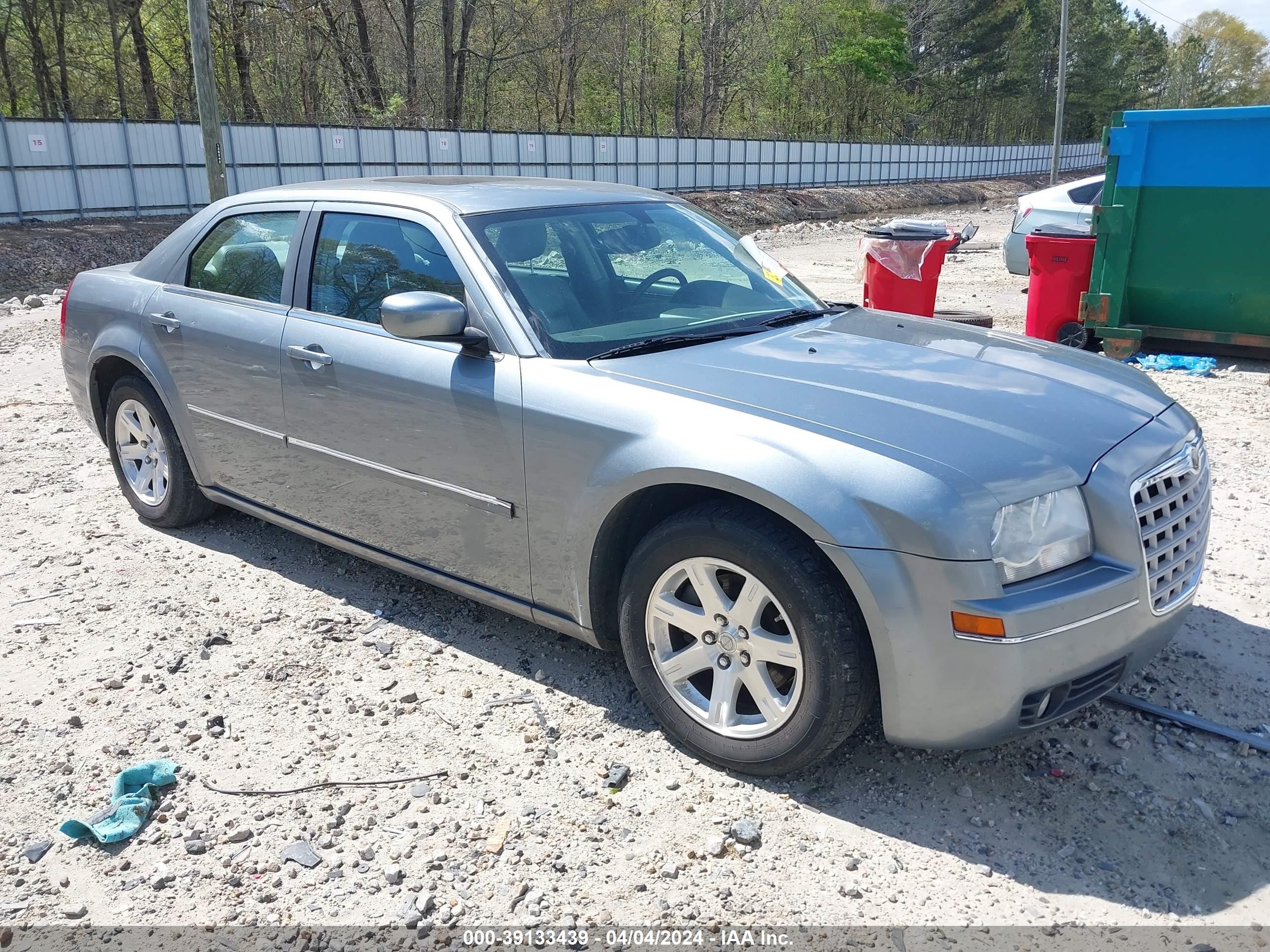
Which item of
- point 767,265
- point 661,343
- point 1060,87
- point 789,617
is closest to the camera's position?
point 789,617

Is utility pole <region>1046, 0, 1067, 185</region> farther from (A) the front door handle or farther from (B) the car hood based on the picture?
(A) the front door handle

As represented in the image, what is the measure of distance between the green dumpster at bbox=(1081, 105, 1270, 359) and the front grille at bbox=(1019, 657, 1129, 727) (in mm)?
6791

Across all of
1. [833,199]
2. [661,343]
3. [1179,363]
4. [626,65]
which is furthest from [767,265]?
[626,65]

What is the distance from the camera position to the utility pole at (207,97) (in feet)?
51.5

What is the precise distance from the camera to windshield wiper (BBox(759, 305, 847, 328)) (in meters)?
3.97

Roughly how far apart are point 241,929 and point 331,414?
6.56 ft

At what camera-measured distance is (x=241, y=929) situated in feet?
8.68

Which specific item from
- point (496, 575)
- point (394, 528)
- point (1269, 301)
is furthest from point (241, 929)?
point (1269, 301)

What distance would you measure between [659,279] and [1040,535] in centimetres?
185

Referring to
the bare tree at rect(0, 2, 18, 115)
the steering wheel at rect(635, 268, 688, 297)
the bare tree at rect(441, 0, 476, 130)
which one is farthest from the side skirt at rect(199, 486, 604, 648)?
the bare tree at rect(441, 0, 476, 130)

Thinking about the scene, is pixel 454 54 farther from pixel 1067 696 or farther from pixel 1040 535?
pixel 1067 696

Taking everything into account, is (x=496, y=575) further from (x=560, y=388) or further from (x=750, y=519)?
(x=750, y=519)

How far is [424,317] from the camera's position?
135 inches

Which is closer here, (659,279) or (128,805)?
(128,805)
